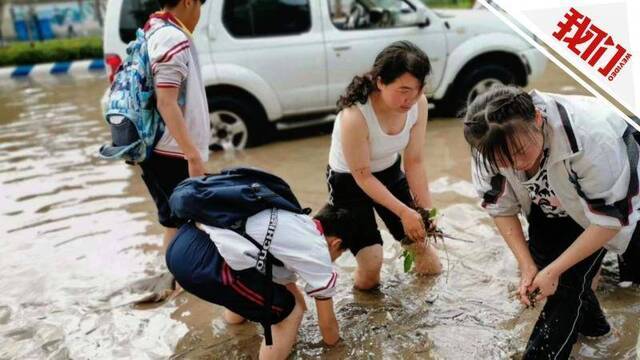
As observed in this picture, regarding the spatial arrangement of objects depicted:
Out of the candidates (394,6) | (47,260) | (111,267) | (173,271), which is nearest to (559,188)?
(173,271)

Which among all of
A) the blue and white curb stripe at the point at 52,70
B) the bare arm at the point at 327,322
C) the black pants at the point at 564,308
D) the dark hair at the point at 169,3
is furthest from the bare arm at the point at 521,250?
the blue and white curb stripe at the point at 52,70

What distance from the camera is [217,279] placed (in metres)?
2.43

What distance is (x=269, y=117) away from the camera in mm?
6051

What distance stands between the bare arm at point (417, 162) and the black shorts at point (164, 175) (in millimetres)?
1189

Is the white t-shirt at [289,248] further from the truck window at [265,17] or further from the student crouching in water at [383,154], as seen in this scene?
the truck window at [265,17]

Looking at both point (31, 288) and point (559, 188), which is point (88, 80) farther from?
point (559, 188)

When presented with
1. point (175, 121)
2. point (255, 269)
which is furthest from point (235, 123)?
point (255, 269)

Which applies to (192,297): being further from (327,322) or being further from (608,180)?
(608,180)

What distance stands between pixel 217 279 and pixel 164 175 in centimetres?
95

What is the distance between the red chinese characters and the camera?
1.66m

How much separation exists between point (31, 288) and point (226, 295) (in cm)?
176

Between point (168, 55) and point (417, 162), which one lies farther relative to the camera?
point (417, 162)

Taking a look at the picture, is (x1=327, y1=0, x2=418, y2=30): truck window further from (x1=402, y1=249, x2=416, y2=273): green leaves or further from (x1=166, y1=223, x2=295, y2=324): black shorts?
(x1=166, y1=223, x2=295, y2=324): black shorts

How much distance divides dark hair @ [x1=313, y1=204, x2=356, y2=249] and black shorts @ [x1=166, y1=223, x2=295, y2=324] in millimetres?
602
